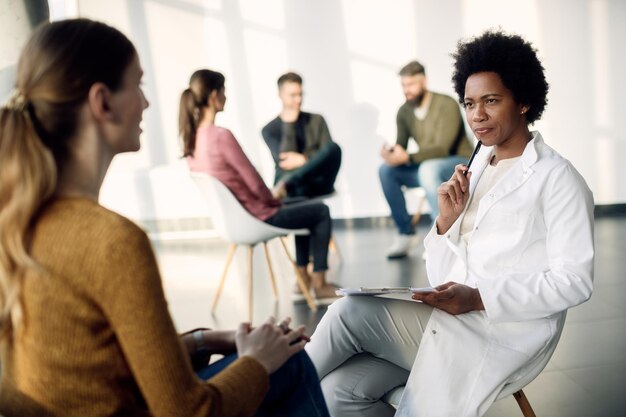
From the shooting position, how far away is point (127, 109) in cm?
121

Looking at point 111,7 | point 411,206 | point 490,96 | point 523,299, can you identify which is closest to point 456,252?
point 523,299

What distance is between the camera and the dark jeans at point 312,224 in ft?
13.5

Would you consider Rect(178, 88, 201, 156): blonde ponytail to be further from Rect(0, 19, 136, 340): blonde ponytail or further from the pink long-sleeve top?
Rect(0, 19, 136, 340): blonde ponytail

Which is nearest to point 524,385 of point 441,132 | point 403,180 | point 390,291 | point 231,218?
point 390,291

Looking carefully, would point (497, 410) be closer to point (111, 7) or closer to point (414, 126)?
point (414, 126)

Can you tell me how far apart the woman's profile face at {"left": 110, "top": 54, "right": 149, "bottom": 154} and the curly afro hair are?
1205 mm

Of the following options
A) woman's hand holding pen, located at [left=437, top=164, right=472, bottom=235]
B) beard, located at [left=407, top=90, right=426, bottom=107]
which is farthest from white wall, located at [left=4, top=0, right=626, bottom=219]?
woman's hand holding pen, located at [left=437, top=164, right=472, bottom=235]

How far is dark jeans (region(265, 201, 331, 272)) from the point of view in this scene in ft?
13.5

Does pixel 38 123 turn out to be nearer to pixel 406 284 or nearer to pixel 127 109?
pixel 127 109

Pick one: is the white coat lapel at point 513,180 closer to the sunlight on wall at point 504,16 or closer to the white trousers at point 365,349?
the white trousers at point 365,349

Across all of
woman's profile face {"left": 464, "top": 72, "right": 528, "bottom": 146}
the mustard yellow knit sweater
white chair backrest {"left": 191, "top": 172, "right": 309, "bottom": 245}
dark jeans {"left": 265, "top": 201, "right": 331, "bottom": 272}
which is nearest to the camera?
the mustard yellow knit sweater

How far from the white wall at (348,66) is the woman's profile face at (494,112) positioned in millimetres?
4848

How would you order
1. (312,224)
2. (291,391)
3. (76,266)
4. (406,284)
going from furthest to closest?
(406,284)
(312,224)
(291,391)
(76,266)

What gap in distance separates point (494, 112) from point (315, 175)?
2.87 m
